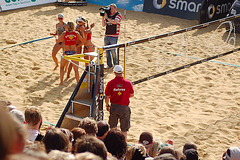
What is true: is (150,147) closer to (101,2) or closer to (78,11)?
(78,11)

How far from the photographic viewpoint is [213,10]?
1279 centimetres

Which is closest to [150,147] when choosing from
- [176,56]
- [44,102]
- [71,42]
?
[44,102]

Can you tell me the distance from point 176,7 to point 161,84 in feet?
24.3

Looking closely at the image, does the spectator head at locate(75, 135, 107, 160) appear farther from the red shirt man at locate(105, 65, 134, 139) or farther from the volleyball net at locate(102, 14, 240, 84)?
the volleyball net at locate(102, 14, 240, 84)

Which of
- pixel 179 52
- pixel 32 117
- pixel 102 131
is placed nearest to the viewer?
pixel 32 117

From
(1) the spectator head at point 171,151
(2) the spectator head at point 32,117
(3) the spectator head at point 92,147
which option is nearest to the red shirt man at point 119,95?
(2) the spectator head at point 32,117

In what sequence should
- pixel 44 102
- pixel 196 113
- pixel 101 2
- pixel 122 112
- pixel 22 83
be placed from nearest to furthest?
pixel 122 112, pixel 196 113, pixel 44 102, pixel 22 83, pixel 101 2

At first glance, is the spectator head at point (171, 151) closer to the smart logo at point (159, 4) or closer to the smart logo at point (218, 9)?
the smart logo at point (218, 9)

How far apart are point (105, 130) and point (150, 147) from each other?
67 cm

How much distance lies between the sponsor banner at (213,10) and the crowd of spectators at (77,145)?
957 centimetres

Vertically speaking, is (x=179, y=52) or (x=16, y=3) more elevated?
(x=16, y=3)

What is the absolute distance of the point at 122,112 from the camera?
5.19 m

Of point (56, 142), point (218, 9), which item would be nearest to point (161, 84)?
point (56, 142)

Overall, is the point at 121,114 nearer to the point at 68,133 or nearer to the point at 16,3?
the point at 68,133
